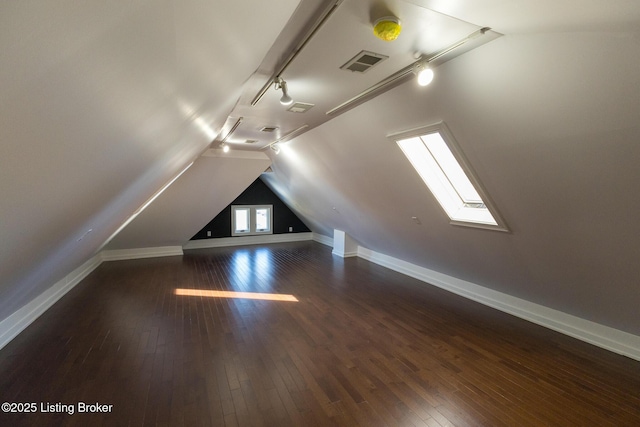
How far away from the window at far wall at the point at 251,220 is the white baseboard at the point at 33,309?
4.35 meters

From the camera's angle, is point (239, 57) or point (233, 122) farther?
point (233, 122)

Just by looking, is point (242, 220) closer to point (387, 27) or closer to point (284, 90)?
point (284, 90)

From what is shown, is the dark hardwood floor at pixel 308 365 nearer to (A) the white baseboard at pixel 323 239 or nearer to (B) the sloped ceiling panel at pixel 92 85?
(B) the sloped ceiling panel at pixel 92 85

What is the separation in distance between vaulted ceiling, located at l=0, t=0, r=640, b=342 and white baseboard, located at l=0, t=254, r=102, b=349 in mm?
1631

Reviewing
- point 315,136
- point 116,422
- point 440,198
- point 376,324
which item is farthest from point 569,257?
point 116,422

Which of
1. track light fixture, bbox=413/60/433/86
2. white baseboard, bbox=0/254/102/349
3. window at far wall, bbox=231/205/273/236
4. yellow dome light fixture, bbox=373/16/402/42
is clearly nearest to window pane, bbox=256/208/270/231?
window at far wall, bbox=231/205/273/236

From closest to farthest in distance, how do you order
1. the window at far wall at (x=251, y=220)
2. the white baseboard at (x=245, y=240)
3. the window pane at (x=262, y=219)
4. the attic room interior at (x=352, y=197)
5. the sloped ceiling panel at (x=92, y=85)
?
the sloped ceiling panel at (x=92, y=85)
the attic room interior at (x=352, y=197)
the white baseboard at (x=245, y=240)
the window at far wall at (x=251, y=220)
the window pane at (x=262, y=219)

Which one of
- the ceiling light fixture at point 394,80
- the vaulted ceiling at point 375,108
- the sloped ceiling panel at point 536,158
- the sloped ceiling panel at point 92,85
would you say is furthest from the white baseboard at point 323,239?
the sloped ceiling panel at point 92,85

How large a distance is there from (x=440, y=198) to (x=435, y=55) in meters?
1.95

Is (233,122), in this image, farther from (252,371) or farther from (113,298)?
(113,298)

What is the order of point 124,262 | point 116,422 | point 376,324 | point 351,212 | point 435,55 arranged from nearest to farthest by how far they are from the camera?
point 435,55
point 116,422
point 376,324
point 351,212
point 124,262

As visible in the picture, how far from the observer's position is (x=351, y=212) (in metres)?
5.83

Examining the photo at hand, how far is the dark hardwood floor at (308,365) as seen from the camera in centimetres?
234

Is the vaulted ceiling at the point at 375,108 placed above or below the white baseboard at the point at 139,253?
above
